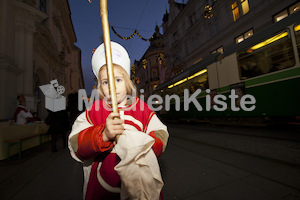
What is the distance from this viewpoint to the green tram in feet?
14.3

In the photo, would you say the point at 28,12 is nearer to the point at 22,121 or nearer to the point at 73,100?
the point at 22,121

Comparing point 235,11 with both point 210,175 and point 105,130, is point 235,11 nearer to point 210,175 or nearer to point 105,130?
point 210,175

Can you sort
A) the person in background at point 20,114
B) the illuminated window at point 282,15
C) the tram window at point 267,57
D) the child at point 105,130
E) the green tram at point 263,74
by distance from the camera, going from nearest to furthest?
the child at point 105,130 → the green tram at point 263,74 → the tram window at point 267,57 → the person in background at point 20,114 → the illuminated window at point 282,15

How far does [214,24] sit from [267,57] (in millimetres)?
11782

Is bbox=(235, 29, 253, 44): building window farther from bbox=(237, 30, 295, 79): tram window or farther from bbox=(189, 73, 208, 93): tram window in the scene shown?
bbox=(237, 30, 295, 79): tram window

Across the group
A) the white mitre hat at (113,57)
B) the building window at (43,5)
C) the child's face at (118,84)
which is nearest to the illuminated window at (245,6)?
the white mitre hat at (113,57)

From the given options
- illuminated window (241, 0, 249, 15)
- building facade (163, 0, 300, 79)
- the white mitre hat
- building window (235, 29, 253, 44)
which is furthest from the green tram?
illuminated window (241, 0, 249, 15)

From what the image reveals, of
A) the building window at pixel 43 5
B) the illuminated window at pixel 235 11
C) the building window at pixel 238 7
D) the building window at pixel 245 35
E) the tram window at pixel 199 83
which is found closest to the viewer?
the tram window at pixel 199 83

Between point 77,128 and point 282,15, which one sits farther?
point 282,15

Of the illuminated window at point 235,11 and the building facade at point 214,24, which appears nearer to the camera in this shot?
the building facade at point 214,24

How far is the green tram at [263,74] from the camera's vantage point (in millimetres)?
4348

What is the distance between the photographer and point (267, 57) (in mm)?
4969

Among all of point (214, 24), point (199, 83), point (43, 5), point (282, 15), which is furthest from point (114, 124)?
point (214, 24)

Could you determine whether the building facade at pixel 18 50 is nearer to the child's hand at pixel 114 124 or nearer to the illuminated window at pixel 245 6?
the child's hand at pixel 114 124
